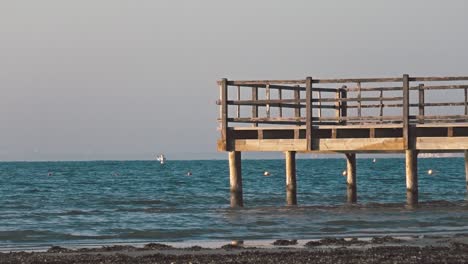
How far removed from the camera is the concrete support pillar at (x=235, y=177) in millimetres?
30344

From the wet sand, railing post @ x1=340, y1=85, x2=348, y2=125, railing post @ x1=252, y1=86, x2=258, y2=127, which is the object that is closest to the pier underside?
railing post @ x1=252, y1=86, x2=258, y2=127

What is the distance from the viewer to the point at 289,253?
1922 centimetres

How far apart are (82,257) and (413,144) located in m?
12.0

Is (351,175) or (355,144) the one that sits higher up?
(355,144)

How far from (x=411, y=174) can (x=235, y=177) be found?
16.1 ft

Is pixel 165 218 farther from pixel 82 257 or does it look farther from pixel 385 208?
pixel 82 257

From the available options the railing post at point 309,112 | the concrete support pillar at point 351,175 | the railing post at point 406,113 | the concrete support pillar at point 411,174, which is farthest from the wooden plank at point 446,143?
the concrete support pillar at point 351,175

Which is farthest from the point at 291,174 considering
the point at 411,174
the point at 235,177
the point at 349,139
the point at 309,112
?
the point at 411,174

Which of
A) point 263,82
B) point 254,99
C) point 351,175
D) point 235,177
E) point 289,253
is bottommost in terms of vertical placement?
point 289,253

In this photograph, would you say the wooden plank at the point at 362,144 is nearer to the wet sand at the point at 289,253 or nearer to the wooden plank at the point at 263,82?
the wooden plank at the point at 263,82

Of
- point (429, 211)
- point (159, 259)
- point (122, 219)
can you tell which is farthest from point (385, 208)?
point (159, 259)

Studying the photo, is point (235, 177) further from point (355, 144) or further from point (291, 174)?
point (355, 144)

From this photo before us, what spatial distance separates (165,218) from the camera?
32344 mm

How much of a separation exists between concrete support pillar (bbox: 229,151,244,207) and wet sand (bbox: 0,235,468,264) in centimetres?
810
